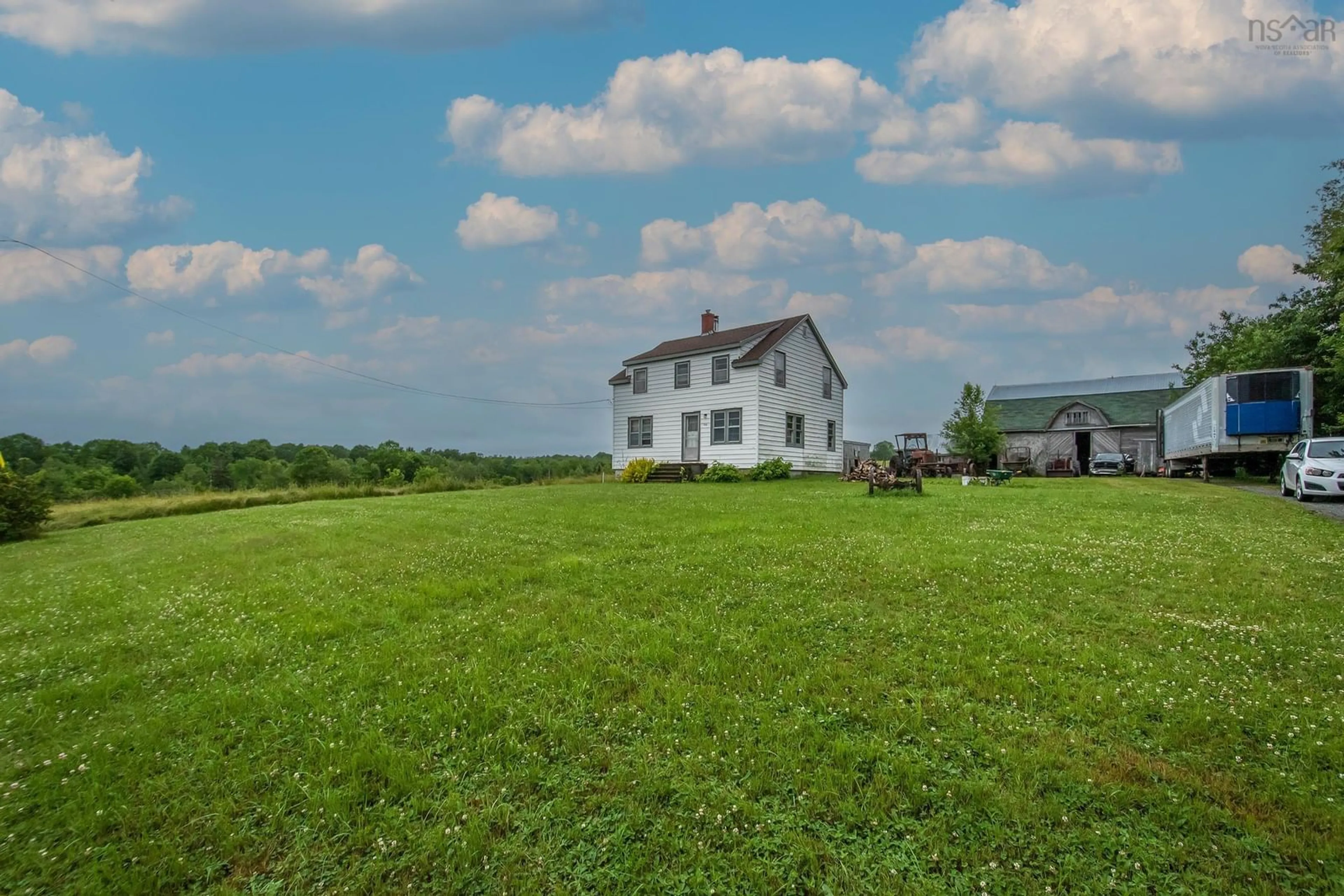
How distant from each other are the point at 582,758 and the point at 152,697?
4.14 meters

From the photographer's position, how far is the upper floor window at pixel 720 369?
31.9m

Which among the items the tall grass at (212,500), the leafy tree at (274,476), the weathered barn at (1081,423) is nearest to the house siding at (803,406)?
the tall grass at (212,500)

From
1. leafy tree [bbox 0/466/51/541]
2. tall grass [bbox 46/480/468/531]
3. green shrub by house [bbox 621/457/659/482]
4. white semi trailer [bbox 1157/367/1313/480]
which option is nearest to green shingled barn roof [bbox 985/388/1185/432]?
white semi trailer [bbox 1157/367/1313/480]

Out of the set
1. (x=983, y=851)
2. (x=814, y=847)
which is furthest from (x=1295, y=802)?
(x=814, y=847)

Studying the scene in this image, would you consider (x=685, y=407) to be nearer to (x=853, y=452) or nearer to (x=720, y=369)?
(x=720, y=369)

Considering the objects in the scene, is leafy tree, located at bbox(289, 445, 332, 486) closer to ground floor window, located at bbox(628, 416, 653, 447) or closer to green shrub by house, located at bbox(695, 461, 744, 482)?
ground floor window, located at bbox(628, 416, 653, 447)

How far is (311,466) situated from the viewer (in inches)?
2031

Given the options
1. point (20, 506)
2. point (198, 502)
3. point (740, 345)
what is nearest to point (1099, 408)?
point (740, 345)

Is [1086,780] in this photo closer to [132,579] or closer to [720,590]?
[720,590]

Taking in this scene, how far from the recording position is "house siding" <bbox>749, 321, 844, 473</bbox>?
1208 inches

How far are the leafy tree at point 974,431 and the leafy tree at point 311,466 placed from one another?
3885 centimetres

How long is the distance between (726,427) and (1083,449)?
28877mm

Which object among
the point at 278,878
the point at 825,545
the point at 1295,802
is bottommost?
the point at 278,878

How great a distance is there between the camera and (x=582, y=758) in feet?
14.1
